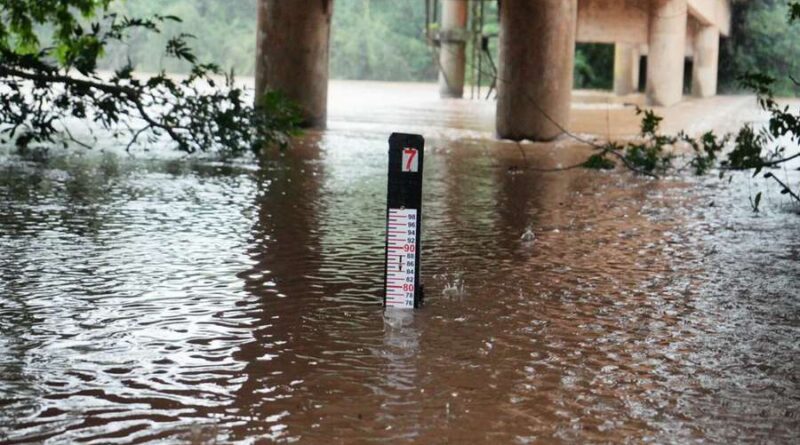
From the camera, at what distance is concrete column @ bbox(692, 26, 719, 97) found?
42469 millimetres

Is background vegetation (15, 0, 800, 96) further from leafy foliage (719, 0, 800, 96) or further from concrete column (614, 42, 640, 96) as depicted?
concrete column (614, 42, 640, 96)

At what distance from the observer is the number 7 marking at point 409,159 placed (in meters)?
6.50

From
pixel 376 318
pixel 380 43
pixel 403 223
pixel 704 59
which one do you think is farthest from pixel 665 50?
pixel 380 43

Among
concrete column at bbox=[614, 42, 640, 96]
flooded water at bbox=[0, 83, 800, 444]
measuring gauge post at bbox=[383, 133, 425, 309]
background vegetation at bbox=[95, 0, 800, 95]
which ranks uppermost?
background vegetation at bbox=[95, 0, 800, 95]

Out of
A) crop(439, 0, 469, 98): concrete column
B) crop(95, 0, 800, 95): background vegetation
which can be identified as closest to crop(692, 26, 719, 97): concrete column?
crop(95, 0, 800, 95): background vegetation

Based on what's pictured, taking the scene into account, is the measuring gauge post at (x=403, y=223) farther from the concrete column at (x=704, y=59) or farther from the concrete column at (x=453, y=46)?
the concrete column at (x=704, y=59)

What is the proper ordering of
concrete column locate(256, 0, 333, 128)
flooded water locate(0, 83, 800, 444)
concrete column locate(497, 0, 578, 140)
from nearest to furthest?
1. flooded water locate(0, 83, 800, 444)
2. concrete column locate(497, 0, 578, 140)
3. concrete column locate(256, 0, 333, 128)

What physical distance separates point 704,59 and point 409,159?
3848 centimetres

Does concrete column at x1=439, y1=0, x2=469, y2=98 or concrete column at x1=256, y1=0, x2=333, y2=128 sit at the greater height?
concrete column at x1=439, y1=0, x2=469, y2=98

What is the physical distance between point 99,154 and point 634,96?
98.9 ft

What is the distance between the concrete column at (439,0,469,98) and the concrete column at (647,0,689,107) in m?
6.51

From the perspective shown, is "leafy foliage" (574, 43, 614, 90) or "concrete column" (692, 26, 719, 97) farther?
"leafy foliage" (574, 43, 614, 90)

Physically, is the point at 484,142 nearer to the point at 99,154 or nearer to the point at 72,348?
the point at 99,154

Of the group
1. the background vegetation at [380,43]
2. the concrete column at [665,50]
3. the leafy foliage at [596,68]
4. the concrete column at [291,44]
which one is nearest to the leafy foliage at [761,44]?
the background vegetation at [380,43]
